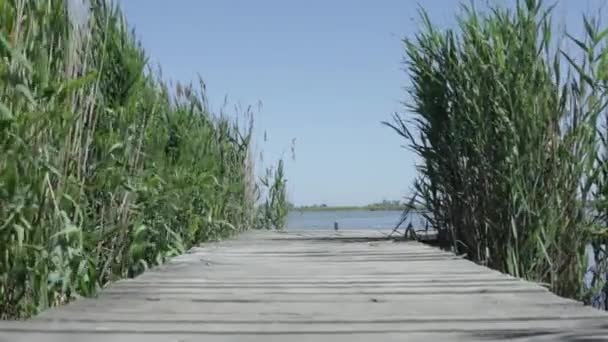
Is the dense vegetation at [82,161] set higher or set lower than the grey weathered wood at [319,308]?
higher

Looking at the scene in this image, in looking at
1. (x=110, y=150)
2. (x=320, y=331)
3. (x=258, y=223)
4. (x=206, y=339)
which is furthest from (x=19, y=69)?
(x=258, y=223)

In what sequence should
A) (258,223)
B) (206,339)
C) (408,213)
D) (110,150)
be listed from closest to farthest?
1. (206,339)
2. (110,150)
3. (408,213)
4. (258,223)

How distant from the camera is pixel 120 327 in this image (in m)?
2.02

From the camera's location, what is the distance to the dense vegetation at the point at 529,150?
3697mm

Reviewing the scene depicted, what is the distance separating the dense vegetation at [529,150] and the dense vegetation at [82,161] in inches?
63.8

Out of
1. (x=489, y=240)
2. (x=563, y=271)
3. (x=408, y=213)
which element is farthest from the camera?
(x=408, y=213)

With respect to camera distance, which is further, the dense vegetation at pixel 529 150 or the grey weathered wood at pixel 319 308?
the dense vegetation at pixel 529 150

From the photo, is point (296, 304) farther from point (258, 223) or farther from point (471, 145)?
point (258, 223)

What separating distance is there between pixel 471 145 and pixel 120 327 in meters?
2.64

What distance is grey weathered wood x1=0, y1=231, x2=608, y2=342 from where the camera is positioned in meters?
1.95

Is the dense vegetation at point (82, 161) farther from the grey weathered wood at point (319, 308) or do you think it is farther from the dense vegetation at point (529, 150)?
the dense vegetation at point (529, 150)

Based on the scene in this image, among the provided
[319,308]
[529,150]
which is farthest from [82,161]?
[529,150]

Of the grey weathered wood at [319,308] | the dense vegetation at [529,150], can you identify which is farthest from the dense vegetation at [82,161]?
the dense vegetation at [529,150]

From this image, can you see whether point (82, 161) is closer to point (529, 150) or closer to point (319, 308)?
point (319, 308)
